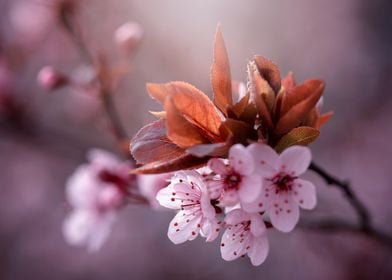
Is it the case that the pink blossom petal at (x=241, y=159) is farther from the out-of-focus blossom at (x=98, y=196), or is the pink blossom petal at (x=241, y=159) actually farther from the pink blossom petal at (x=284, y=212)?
the out-of-focus blossom at (x=98, y=196)

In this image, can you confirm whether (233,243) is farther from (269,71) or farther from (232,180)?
(269,71)

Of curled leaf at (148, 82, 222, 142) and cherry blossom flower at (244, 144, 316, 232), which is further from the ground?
curled leaf at (148, 82, 222, 142)

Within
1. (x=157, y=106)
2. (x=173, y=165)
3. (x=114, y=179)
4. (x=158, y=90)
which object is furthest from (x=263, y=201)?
(x=157, y=106)

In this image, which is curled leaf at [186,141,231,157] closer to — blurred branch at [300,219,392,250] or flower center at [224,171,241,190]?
flower center at [224,171,241,190]

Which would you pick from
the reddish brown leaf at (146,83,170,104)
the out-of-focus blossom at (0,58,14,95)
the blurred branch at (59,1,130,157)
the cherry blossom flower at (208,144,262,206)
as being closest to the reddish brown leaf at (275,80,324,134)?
the cherry blossom flower at (208,144,262,206)

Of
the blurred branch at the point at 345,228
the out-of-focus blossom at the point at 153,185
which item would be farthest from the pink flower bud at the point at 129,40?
the blurred branch at the point at 345,228

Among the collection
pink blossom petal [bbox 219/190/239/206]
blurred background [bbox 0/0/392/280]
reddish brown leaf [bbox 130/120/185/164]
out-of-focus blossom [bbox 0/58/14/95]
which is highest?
out-of-focus blossom [bbox 0/58/14/95]
